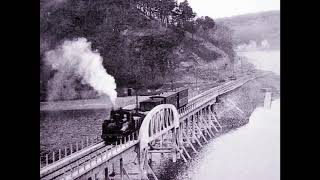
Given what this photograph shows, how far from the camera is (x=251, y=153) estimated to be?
3.61 m

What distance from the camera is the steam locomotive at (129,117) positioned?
3.55 m

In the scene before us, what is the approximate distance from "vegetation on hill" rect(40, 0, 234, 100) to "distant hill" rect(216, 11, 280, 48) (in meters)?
0.08

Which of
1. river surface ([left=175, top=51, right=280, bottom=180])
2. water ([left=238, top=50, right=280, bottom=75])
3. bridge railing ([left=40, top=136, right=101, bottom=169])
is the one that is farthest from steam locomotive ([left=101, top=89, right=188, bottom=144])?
water ([left=238, top=50, right=280, bottom=75])

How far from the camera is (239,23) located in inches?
148

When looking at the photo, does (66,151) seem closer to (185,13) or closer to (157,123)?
(157,123)

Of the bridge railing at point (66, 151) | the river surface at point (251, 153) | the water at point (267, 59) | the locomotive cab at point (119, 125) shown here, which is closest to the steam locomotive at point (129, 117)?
the locomotive cab at point (119, 125)

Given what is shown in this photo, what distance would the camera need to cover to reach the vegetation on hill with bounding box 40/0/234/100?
365 centimetres

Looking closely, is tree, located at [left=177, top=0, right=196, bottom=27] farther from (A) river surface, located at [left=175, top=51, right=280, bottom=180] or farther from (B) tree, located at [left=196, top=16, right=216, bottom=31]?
(A) river surface, located at [left=175, top=51, right=280, bottom=180]

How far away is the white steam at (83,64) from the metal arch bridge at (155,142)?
1.24ft

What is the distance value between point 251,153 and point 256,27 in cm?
99
